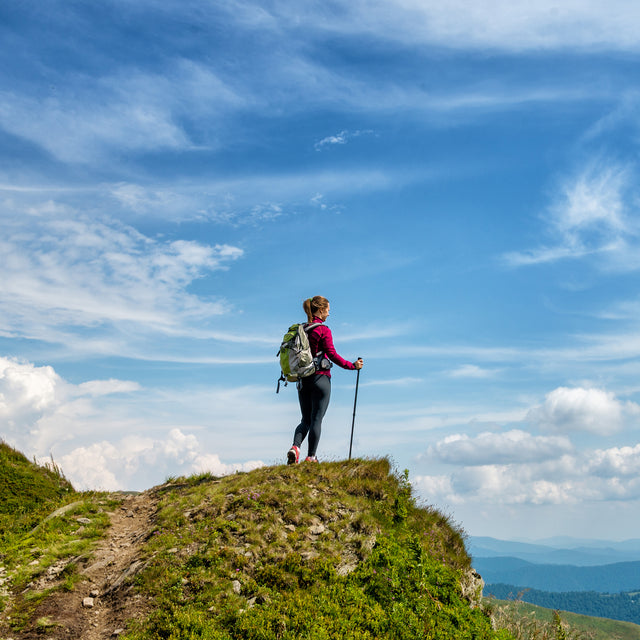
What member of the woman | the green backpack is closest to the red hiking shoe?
the woman

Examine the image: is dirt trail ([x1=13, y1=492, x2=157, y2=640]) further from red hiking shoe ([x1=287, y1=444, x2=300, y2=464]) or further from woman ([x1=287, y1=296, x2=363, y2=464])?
woman ([x1=287, y1=296, x2=363, y2=464])

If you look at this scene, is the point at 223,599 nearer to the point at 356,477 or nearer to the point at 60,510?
the point at 356,477

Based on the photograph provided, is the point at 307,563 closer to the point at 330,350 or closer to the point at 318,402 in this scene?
the point at 318,402

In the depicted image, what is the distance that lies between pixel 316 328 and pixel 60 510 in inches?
369

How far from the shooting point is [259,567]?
34.0ft

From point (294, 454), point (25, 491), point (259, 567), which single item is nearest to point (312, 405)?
point (294, 454)

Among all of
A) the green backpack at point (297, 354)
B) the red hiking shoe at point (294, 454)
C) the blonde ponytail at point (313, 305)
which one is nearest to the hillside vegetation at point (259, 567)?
the red hiking shoe at point (294, 454)

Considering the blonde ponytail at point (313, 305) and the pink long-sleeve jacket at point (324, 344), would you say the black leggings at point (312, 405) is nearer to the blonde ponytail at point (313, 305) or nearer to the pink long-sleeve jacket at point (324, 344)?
the pink long-sleeve jacket at point (324, 344)

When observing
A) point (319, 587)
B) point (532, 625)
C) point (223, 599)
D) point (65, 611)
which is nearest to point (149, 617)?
point (223, 599)

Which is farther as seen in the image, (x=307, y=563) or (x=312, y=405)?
(x=312, y=405)

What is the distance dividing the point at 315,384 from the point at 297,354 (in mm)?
1003

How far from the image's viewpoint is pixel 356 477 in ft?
47.3

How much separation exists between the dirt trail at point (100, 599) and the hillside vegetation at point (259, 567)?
32mm

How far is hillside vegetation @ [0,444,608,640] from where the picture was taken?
9.27m
